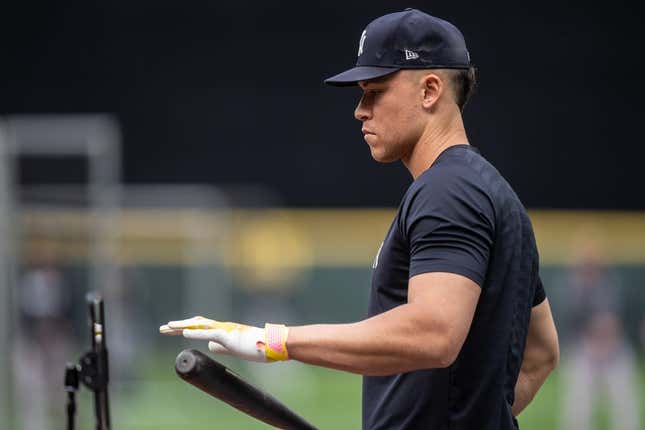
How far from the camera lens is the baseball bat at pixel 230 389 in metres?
2.64

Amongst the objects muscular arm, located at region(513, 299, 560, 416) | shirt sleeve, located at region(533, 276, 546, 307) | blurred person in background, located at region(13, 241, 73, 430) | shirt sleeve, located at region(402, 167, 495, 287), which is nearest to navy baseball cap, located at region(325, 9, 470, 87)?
shirt sleeve, located at region(402, 167, 495, 287)

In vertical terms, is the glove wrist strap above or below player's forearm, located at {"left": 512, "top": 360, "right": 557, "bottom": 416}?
above

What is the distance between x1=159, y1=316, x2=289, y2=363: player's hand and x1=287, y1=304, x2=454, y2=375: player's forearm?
0.04m

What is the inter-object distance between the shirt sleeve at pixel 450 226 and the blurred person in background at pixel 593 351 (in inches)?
416

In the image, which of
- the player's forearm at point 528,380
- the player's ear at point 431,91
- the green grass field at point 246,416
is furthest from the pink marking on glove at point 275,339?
the green grass field at point 246,416

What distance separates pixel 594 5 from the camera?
18.6 metres

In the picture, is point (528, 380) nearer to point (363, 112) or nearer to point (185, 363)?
point (363, 112)

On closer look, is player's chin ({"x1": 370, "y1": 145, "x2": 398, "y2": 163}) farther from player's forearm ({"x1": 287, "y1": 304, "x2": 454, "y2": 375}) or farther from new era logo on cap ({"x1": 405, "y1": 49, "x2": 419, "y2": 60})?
player's forearm ({"x1": 287, "y1": 304, "x2": 454, "y2": 375})

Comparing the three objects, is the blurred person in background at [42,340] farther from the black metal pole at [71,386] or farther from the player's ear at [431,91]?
the player's ear at [431,91]

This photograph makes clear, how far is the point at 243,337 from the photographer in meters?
2.70

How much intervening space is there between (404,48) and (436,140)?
0.80 ft

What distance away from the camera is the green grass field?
1280 cm

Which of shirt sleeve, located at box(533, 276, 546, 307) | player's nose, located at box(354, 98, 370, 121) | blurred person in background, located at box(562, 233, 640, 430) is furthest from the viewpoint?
blurred person in background, located at box(562, 233, 640, 430)

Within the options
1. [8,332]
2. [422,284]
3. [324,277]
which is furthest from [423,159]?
[324,277]
